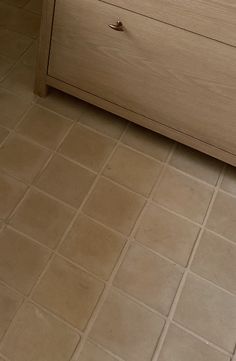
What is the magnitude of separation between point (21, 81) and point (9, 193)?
0.39 meters

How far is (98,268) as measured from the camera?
84cm

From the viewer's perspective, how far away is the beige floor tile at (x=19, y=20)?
1275mm

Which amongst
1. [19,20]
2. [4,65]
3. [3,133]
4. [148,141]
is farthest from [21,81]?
[148,141]

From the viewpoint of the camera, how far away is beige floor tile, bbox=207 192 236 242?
0.93 metres

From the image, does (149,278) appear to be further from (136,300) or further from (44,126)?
(44,126)

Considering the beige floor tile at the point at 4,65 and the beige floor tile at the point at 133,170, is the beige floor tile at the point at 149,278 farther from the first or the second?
the beige floor tile at the point at 4,65

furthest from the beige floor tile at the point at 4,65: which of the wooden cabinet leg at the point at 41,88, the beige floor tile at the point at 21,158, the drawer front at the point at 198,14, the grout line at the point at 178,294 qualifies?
the grout line at the point at 178,294

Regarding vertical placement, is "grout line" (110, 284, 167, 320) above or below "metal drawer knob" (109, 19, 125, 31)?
below

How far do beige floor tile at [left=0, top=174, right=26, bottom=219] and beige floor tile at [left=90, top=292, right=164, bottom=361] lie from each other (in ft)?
1.01

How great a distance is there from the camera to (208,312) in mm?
811

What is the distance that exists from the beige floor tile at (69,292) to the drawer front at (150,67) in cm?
43

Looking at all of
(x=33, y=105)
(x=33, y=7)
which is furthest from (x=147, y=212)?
(x=33, y=7)

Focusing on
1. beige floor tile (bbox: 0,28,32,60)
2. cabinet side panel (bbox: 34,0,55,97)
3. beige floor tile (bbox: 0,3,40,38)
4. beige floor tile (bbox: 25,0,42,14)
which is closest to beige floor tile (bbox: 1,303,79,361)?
cabinet side panel (bbox: 34,0,55,97)

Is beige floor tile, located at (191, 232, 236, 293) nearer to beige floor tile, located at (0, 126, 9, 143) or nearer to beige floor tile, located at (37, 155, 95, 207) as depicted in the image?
beige floor tile, located at (37, 155, 95, 207)
